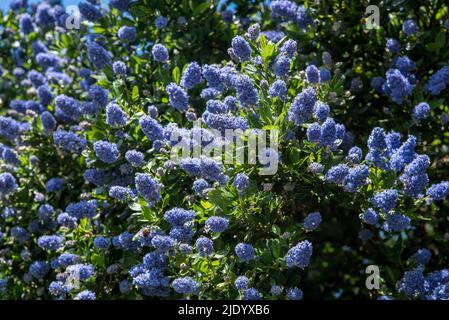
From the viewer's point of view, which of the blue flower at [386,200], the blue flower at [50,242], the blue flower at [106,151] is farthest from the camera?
the blue flower at [50,242]

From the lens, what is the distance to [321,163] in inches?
173

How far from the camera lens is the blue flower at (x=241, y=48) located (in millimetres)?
4430

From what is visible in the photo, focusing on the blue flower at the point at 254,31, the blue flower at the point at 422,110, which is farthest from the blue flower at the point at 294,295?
the blue flower at the point at 254,31

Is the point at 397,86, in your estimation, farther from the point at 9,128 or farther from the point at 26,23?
the point at 26,23

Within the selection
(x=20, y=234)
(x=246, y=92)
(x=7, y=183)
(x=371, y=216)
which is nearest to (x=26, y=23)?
(x=7, y=183)

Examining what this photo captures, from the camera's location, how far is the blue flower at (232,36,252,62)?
443 cm

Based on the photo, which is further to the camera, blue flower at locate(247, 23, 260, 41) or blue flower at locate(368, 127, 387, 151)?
blue flower at locate(247, 23, 260, 41)

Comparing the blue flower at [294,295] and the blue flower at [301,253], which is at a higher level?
A: the blue flower at [301,253]

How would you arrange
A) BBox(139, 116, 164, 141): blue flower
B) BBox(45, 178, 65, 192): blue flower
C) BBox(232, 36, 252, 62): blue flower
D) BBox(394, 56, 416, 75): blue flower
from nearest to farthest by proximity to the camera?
BBox(232, 36, 252, 62): blue flower
BBox(139, 116, 164, 141): blue flower
BBox(394, 56, 416, 75): blue flower
BBox(45, 178, 65, 192): blue flower

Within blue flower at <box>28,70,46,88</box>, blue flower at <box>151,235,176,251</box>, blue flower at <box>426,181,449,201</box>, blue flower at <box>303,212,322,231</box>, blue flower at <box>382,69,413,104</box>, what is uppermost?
blue flower at <box>28,70,46,88</box>

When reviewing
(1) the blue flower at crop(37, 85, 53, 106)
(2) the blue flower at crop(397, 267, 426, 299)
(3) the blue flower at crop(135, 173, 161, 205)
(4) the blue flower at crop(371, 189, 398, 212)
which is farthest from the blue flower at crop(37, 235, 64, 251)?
(2) the blue flower at crop(397, 267, 426, 299)

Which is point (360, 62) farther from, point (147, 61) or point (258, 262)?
point (258, 262)

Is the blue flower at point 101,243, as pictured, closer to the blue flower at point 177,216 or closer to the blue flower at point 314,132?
the blue flower at point 177,216

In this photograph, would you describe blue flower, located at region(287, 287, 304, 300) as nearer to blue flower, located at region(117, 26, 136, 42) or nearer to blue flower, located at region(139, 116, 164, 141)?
blue flower, located at region(139, 116, 164, 141)
